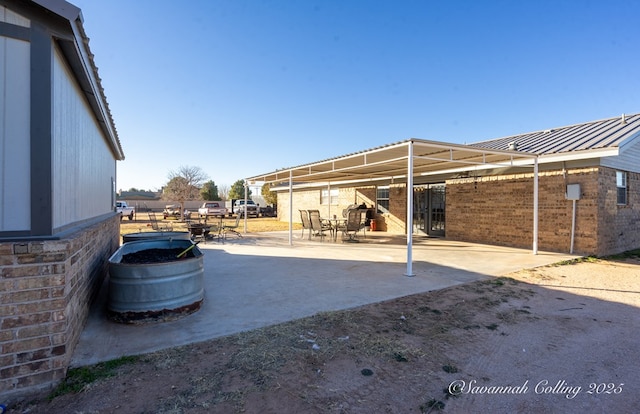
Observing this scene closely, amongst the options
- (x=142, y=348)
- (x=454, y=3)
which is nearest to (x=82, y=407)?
(x=142, y=348)

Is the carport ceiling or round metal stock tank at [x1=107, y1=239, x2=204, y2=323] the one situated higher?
the carport ceiling

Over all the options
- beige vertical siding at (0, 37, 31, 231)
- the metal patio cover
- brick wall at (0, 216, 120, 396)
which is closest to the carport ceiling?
the metal patio cover

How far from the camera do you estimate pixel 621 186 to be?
9.44 m

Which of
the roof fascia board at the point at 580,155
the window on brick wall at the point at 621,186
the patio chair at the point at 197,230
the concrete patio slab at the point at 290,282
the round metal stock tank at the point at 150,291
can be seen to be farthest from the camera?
the patio chair at the point at 197,230

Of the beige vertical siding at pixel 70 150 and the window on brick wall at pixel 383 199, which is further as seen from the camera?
the window on brick wall at pixel 383 199

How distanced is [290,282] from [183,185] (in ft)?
74.8

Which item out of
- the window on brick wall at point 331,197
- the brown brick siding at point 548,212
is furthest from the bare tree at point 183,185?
the brown brick siding at point 548,212

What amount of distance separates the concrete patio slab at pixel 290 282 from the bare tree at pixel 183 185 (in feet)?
53.4

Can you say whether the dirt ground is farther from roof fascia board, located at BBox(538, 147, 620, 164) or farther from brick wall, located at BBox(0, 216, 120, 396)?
roof fascia board, located at BBox(538, 147, 620, 164)

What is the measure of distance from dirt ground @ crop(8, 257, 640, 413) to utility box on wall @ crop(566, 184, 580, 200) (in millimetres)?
5242

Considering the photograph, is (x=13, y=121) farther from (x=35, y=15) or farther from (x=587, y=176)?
(x=587, y=176)

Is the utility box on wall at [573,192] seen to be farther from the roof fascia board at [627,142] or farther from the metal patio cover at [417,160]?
the roof fascia board at [627,142]

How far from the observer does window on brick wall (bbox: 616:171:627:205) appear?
931cm

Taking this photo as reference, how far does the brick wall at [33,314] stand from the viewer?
2354mm
